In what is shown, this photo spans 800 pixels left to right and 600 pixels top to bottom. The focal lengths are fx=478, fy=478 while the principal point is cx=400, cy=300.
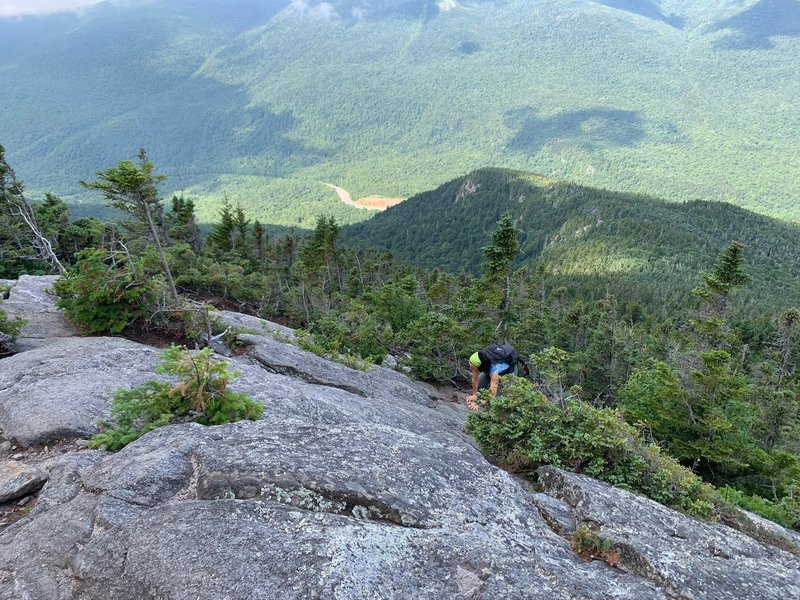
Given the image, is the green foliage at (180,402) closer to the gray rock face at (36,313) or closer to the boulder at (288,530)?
the boulder at (288,530)

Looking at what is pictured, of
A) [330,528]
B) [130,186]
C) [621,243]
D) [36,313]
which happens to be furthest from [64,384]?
[621,243]

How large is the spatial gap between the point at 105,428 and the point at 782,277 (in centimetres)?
19239

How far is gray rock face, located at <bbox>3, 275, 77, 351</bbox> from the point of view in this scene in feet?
44.7

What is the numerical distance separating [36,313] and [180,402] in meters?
11.5

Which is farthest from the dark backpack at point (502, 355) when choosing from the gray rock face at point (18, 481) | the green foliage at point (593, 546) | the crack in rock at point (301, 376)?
the gray rock face at point (18, 481)

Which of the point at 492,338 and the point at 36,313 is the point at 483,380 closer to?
the point at 36,313

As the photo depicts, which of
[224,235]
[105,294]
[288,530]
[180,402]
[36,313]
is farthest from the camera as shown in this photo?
[224,235]

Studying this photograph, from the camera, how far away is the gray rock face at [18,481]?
643 centimetres

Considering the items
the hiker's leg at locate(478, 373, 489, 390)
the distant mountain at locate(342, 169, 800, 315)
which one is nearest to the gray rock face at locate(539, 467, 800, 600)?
the hiker's leg at locate(478, 373, 489, 390)

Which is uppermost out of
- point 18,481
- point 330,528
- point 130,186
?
point 130,186

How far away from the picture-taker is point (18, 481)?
6.60 meters

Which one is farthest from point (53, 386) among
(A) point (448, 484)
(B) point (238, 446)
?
(A) point (448, 484)

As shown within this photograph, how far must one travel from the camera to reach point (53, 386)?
8.95 m

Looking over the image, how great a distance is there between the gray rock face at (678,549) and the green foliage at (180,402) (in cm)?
520
